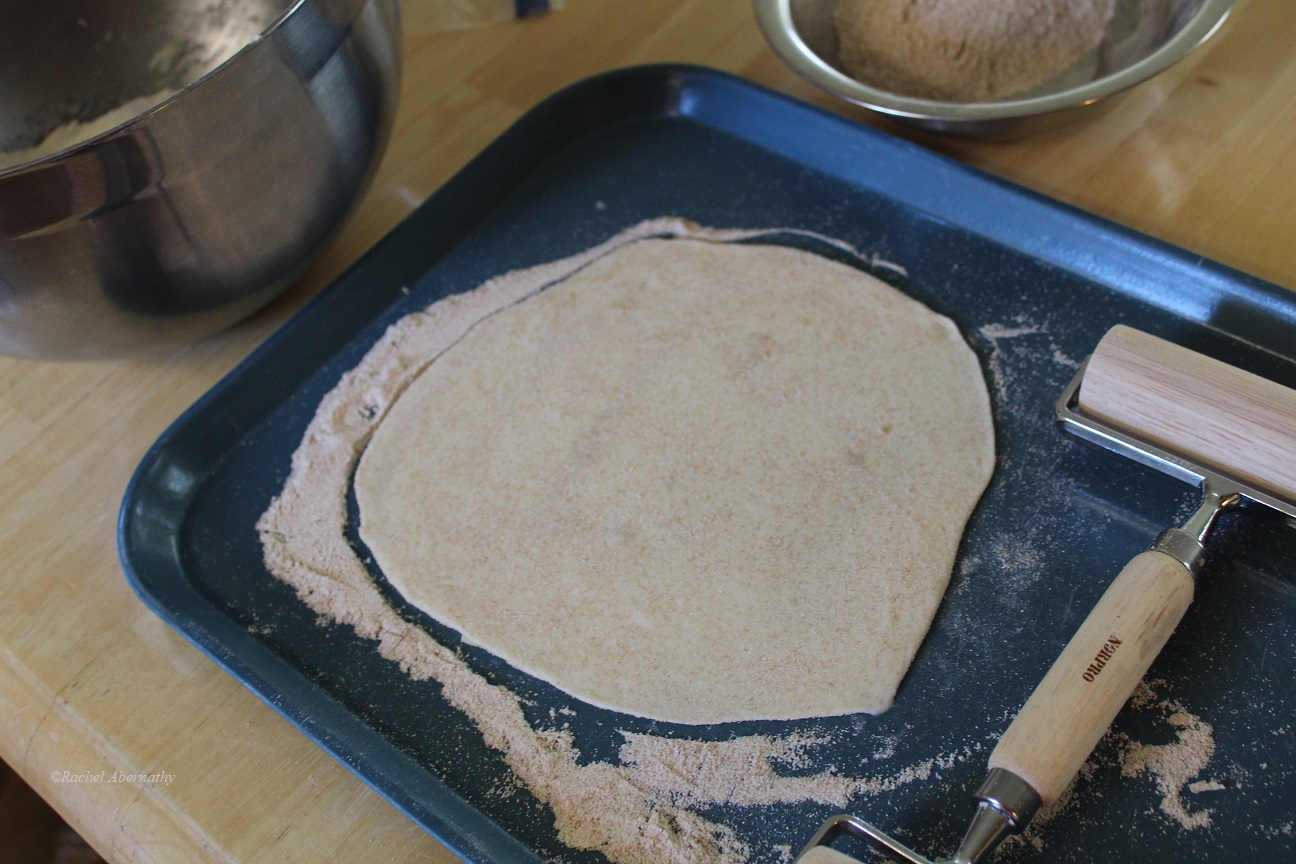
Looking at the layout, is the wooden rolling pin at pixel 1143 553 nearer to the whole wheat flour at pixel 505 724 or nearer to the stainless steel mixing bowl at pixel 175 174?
the whole wheat flour at pixel 505 724

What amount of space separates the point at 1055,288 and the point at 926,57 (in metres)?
0.26

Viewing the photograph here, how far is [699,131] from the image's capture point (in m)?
1.01

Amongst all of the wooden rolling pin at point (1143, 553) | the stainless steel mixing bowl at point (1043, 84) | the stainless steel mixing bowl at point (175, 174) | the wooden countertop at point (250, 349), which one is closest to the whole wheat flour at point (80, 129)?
the stainless steel mixing bowl at point (175, 174)

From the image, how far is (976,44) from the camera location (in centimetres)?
94

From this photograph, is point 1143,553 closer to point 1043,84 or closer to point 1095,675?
point 1095,675

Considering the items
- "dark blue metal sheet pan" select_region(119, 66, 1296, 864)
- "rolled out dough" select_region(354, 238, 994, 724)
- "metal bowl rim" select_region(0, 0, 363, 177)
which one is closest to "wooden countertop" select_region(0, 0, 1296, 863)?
"dark blue metal sheet pan" select_region(119, 66, 1296, 864)

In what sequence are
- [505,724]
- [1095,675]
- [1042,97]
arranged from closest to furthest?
[1095,675]
[505,724]
[1042,97]

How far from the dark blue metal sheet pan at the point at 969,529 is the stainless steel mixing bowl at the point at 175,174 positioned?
0.08 meters

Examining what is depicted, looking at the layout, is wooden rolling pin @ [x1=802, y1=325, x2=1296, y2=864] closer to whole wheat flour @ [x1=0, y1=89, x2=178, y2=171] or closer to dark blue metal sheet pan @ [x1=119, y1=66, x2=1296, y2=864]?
dark blue metal sheet pan @ [x1=119, y1=66, x2=1296, y2=864]

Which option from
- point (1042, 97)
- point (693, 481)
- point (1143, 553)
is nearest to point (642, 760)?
point (693, 481)

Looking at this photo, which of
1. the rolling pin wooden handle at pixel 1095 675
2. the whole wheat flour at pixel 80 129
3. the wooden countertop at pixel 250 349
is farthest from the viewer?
the whole wheat flour at pixel 80 129

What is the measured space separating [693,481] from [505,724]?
0.71 ft

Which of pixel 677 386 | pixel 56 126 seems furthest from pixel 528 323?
Result: pixel 56 126

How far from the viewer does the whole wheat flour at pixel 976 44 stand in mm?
938
